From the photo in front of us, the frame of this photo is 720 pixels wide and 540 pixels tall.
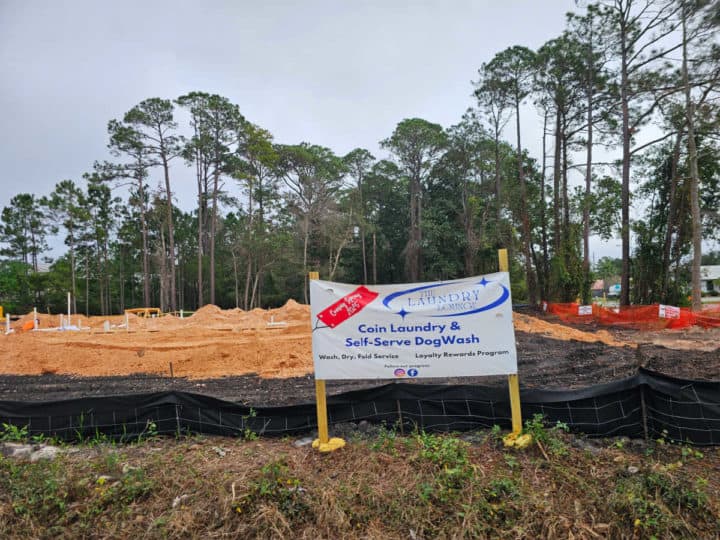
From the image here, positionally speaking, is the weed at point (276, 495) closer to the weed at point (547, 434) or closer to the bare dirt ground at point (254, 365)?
the weed at point (547, 434)

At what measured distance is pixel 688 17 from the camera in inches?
720

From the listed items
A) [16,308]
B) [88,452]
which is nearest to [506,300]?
[88,452]

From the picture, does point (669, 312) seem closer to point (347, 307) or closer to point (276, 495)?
point (347, 307)

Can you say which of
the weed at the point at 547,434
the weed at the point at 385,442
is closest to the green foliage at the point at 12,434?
the weed at the point at 385,442

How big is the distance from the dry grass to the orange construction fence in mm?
15197

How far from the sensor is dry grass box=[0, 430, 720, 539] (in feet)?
8.76

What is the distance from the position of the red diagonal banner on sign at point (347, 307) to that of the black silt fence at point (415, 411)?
0.96 meters

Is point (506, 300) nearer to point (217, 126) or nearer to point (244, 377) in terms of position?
point (244, 377)

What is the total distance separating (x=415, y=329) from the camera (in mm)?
3736

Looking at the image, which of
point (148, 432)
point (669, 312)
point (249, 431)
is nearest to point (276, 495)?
point (249, 431)

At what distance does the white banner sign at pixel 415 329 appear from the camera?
144 inches

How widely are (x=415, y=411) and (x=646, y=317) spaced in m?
17.7

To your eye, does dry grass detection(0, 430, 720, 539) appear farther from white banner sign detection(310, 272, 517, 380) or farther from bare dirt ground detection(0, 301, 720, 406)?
bare dirt ground detection(0, 301, 720, 406)

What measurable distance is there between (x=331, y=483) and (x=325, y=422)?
74 cm
